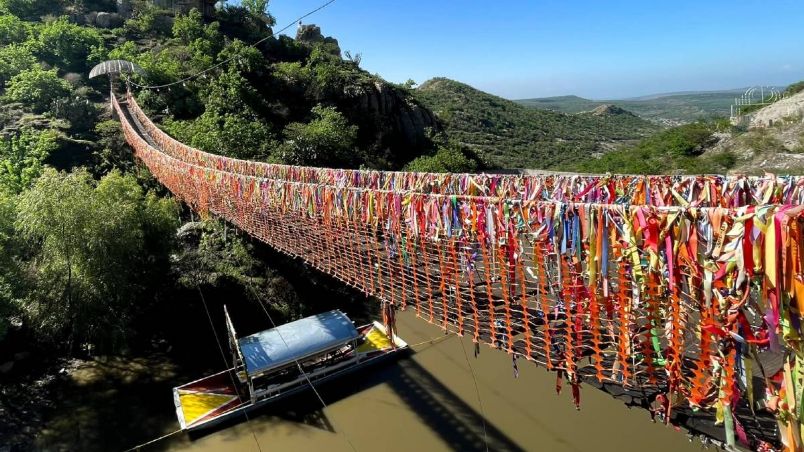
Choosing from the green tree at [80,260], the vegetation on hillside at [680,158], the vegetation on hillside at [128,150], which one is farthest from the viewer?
the vegetation on hillside at [680,158]

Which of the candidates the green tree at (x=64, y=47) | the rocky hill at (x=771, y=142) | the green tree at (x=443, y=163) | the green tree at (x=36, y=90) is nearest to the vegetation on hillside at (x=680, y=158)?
the rocky hill at (x=771, y=142)

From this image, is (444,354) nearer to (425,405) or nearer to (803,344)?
(425,405)

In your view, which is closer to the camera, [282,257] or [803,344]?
[803,344]

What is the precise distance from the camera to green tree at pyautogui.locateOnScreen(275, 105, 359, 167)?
16609 mm

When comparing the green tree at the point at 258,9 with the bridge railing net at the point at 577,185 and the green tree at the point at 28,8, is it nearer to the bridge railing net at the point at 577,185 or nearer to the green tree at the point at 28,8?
the green tree at the point at 28,8

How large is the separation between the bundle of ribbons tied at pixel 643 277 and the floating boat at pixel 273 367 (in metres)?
2.63

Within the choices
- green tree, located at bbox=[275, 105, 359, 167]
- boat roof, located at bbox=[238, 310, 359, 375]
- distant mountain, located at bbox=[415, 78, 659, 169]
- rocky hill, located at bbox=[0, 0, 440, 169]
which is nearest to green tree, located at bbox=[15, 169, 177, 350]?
boat roof, located at bbox=[238, 310, 359, 375]

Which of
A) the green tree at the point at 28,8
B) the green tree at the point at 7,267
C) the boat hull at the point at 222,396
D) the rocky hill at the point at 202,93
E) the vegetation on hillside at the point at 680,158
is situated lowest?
the boat hull at the point at 222,396

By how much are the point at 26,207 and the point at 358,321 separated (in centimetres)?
705

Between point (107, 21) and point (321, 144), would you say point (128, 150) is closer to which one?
point (321, 144)

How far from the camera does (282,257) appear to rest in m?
11.8

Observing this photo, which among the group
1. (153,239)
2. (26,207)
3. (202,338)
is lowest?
(202,338)

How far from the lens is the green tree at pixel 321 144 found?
16609mm

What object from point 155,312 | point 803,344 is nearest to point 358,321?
point 155,312
